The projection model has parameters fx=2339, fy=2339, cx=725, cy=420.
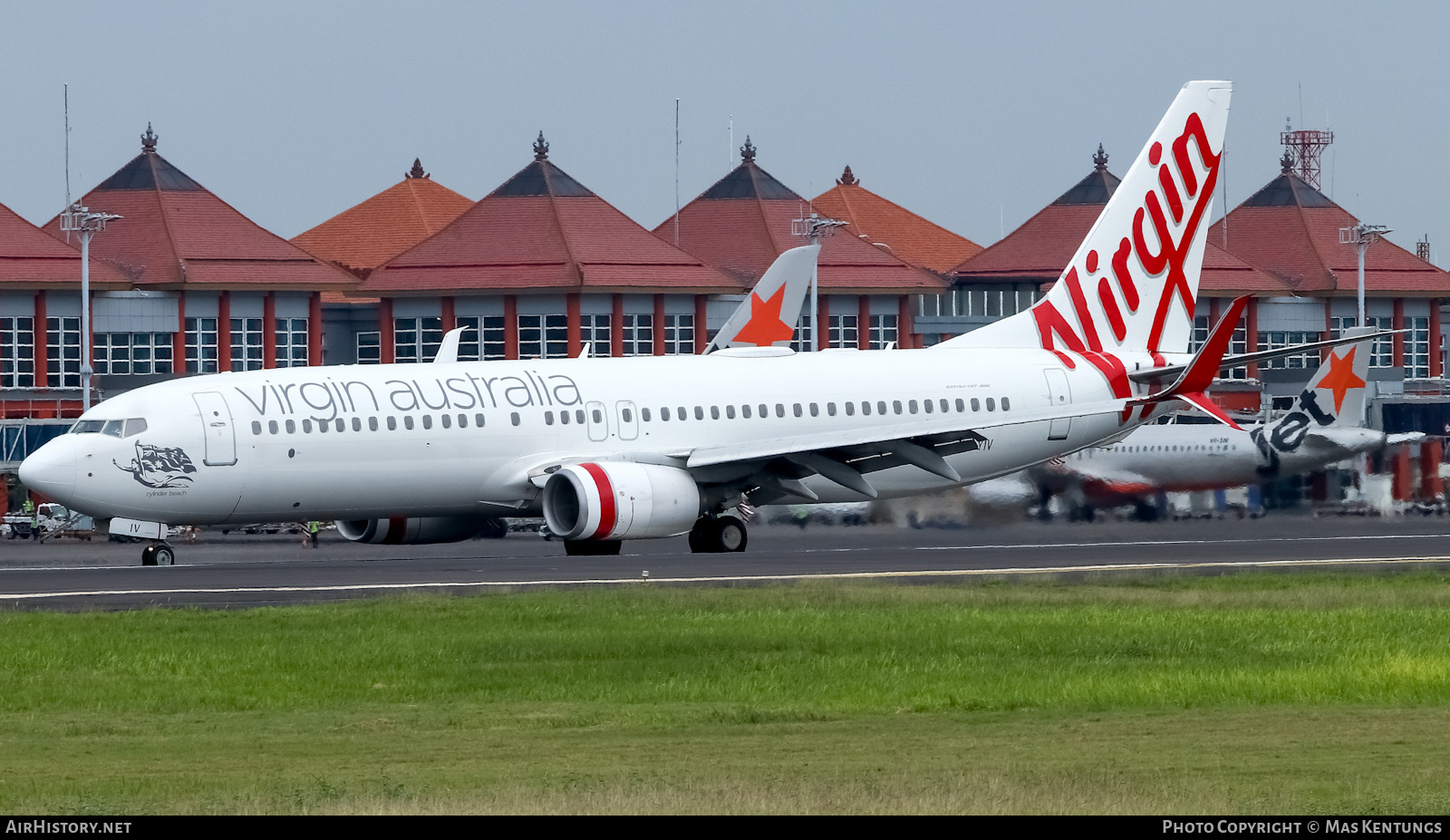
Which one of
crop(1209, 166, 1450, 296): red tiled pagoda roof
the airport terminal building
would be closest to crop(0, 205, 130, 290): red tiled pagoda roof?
the airport terminal building

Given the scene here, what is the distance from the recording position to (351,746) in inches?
722

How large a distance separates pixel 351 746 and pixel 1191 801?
6.92 metres

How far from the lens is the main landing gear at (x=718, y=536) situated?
42969 millimetres

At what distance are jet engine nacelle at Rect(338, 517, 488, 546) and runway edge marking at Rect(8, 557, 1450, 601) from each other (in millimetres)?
8545

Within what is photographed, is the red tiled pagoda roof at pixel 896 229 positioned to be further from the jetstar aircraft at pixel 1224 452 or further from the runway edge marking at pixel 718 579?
the runway edge marking at pixel 718 579

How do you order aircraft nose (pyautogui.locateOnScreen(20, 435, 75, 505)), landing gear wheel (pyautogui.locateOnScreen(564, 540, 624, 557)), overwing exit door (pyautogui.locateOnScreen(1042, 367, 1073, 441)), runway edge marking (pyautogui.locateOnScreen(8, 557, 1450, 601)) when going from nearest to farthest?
runway edge marking (pyautogui.locateOnScreen(8, 557, 1450, 601)), aircraft nose (pyautogui.locateOnScreen(20, 435, 75, 505)), landing gear wheel (pyautogui.locateOnScreen(564, 540, 624, 557)), overwing exit door (pyautogui.locateOnScreen(1042, 367, 1073, 441))

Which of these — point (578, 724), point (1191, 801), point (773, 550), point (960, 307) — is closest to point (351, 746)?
point (578, 724)

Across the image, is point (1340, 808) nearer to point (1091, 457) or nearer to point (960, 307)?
point (1091, 457)

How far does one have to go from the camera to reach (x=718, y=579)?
3459 cm

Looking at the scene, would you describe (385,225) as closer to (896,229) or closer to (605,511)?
(896,229)

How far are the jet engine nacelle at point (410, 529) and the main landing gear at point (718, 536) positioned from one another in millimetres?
4078

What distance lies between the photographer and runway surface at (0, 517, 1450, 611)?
33.6 meters

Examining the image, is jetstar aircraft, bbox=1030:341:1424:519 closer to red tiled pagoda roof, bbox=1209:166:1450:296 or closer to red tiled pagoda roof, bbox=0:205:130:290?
red tiled pagoda roof, bbox=0:205:130:290

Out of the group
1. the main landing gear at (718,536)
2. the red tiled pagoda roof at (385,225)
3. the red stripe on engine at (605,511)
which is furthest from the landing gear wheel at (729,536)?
the red tiled pagoda roof at (385,225)
